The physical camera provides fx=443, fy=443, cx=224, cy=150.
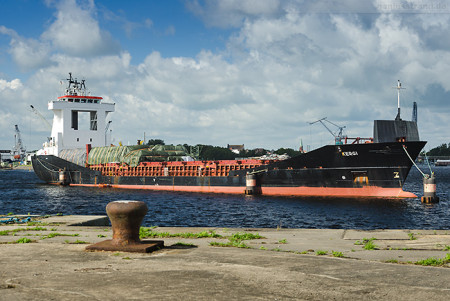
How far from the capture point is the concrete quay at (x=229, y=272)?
6348 mm

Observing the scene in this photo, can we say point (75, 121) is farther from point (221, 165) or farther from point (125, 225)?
point (125, 225)

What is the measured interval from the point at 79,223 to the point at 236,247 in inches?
311

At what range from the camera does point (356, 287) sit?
265 inches

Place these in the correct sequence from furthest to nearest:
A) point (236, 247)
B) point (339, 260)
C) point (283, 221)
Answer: point (283, 221)
point (236, 247)
point (339, 260)

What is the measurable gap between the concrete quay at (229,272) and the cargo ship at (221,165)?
28853mm

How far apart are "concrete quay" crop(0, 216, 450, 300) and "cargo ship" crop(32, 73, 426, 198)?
2885cm

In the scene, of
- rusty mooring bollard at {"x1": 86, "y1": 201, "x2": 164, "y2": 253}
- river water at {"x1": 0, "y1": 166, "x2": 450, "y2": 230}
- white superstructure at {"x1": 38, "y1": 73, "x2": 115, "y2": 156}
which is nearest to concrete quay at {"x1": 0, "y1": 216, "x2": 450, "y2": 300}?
rusty mooring bollard at {"x1": 86, "y1": 201, "x2": 164, "y2": 253}

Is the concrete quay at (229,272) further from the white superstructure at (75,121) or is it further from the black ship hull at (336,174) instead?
the white superstructure at (75,121)

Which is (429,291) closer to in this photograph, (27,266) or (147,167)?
(27,266)

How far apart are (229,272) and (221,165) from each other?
1697 inches

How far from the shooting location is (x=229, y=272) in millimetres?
7625

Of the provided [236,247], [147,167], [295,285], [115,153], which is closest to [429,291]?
[295,285]

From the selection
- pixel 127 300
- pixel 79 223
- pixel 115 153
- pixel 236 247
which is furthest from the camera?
pixel 115 153

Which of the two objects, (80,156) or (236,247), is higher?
(80,156)
